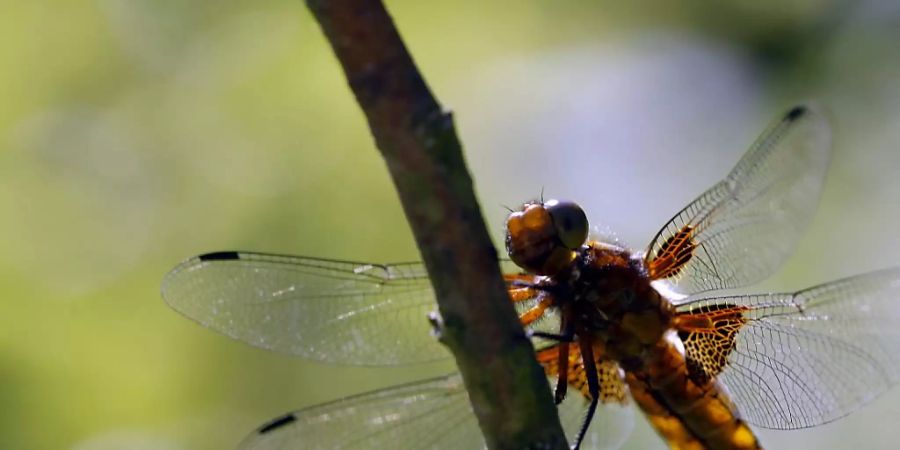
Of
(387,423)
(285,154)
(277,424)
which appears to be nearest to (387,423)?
(387,423)

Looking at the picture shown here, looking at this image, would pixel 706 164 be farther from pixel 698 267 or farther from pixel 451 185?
pixel 451 185

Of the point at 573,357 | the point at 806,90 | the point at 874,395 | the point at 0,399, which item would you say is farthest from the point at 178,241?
the point at 806,90

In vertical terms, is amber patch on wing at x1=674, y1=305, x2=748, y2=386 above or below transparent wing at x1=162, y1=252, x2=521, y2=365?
below

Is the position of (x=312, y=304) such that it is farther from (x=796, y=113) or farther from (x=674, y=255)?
(x=796, y=113)

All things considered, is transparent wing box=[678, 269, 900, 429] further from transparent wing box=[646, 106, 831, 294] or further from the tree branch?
the tree branch

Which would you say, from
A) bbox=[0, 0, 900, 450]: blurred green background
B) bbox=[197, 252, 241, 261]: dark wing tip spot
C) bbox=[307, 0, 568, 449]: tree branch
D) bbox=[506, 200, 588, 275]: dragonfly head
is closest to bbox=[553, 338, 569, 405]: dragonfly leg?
bbox=[506, 200, 588, 275]: dragonfly head

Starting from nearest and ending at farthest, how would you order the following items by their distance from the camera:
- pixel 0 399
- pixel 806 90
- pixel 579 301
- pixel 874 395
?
pixel 579 301 → pixel 874 395 → pixel 0 399 → pixel 806 90
